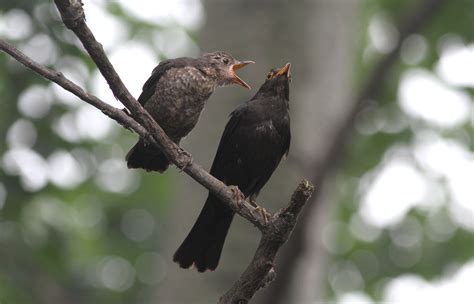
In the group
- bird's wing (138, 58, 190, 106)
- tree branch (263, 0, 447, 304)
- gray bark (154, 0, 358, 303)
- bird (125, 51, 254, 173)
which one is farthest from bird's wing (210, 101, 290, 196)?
gray bark (154, 0, 358, 303)

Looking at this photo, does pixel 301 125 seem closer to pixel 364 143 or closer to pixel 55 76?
pixel 364 143

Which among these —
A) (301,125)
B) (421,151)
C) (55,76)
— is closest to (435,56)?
(421,151)

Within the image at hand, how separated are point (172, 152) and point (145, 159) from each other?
691 mm

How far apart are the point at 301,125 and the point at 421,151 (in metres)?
3.17

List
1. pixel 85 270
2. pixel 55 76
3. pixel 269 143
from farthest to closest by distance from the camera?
pixel 85 270 < pixel 269 143 < pixel 55 76

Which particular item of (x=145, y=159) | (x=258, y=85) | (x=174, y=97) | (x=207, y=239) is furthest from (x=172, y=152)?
(x=258, y=85)

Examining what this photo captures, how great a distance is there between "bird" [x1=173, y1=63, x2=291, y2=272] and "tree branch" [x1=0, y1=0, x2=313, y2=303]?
880 mm

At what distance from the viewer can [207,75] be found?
4.03m

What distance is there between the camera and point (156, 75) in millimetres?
4027

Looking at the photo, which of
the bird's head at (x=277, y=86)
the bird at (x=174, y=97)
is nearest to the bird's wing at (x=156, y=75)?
the bird at (x=174, y=97)

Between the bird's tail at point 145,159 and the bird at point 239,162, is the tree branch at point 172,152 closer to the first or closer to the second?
the bird's tail at point 145,159

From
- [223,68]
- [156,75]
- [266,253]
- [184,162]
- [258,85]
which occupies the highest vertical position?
[258,85]

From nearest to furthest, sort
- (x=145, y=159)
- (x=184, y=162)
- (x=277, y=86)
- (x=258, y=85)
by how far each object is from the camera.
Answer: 1. (x=184, y=162)
2. (x=145, y=159)
3. (x=277, y=86)
4. (x=258, y=85)

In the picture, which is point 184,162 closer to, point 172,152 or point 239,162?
point 172,152
